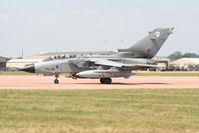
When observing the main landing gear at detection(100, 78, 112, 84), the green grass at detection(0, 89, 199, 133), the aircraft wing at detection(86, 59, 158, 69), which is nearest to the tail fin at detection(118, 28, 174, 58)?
the aircraft wing at detection(86, 59, 158, 69)

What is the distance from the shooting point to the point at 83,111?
13180mm

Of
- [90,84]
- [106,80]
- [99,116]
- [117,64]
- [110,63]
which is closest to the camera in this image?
[99,116]

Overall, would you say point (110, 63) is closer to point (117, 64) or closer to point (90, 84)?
point (117, 64)

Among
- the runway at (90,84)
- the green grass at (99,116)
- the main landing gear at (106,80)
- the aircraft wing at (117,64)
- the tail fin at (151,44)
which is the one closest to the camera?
the green grass at (99,116)

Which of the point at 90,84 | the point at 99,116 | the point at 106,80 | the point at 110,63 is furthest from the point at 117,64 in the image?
the point at 99,116

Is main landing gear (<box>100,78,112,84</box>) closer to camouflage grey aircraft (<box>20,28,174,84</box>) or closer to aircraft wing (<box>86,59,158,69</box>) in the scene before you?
camouflage grey aircraft (<box>20,28,174,84</box>)

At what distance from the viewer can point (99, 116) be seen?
12.1 metres

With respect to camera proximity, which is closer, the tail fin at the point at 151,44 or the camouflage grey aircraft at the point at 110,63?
the camouflage grey aircraft at the point at 110,63

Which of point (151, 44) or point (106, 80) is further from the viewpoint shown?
point (151, 44)

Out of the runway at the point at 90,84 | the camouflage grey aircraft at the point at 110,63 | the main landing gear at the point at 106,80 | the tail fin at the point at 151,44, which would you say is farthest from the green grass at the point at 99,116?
the tail fin at the point at 151,44

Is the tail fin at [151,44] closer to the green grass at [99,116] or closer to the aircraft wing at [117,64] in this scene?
the aircraft wing at [117,64]

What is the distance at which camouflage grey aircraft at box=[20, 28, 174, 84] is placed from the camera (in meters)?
31.3

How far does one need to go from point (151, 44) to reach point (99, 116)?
21508 mm

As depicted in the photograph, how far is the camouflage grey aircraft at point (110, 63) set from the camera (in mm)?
31266
